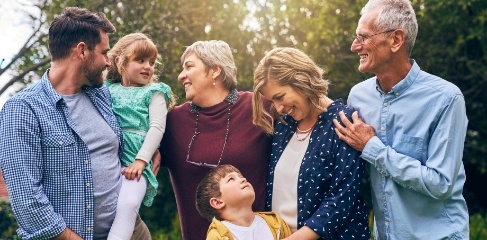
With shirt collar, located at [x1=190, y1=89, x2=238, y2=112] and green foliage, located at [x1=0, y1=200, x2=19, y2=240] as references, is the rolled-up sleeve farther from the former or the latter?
green foliage, located at [x1=0, y1=200, x2=19, y2=240]

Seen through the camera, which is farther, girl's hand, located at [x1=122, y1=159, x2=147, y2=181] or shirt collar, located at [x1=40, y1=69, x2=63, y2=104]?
girl's hand, located at [x1=122, y1=159, x2=147, y2=181]

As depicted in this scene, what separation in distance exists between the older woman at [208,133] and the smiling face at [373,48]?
0.67m

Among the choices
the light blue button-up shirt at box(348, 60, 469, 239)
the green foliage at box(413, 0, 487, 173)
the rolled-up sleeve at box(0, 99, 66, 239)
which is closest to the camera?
the rolled-up sleeve at box(0, 99, 66, 239)

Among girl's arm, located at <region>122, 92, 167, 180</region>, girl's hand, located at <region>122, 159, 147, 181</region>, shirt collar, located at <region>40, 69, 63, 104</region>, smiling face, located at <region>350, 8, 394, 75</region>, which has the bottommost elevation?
girl's hand, located at <region>122, 159, 147, 181</region>

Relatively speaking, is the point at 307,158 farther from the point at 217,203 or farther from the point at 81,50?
the point at 81,50

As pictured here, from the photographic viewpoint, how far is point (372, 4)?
12.4 feet


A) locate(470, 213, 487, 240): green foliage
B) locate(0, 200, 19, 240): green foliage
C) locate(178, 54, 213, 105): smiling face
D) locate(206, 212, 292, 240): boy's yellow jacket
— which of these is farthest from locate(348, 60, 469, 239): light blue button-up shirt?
locate(470, 213, 487, 240): green foliage

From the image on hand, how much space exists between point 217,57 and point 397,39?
962 mm

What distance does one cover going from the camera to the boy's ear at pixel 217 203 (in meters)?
3.79

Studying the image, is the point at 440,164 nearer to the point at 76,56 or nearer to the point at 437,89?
the point at 437,89

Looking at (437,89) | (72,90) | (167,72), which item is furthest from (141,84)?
(167,72)

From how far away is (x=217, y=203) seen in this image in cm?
381

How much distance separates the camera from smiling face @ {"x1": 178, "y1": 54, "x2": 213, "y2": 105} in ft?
13.3

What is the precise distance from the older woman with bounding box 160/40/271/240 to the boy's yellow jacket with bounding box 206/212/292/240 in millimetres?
186
